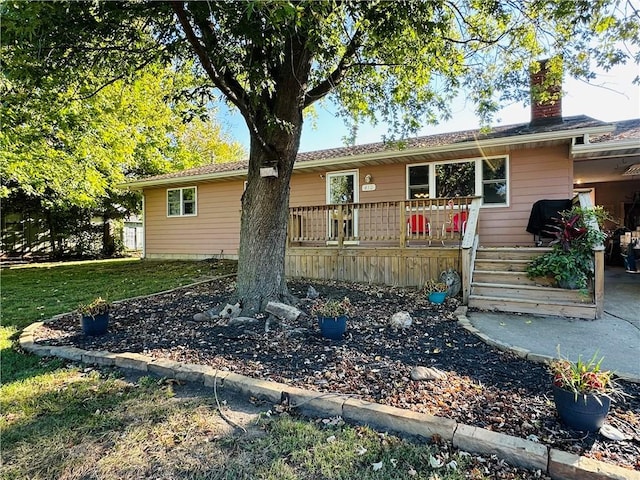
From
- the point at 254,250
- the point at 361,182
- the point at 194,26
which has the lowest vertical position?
the point at 254,250

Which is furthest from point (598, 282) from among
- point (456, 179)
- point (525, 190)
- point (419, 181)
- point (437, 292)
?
point (419, 181)

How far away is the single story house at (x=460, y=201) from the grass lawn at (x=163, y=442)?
396 cm

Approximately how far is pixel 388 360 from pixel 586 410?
1606 mm

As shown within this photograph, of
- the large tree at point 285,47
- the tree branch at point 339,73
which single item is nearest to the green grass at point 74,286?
the large tree at point 285,47

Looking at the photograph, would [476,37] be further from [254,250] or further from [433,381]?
[433,381]

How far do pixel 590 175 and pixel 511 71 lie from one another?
5.66 m

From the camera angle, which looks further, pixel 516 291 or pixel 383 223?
pixel 383 223

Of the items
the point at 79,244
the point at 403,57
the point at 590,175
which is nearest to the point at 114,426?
the point at 403,57

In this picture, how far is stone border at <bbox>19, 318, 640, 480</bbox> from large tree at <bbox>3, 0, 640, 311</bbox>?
181 cm

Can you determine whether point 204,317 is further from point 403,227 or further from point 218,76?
point 403,227

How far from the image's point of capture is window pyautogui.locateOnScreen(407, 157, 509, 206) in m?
8.26

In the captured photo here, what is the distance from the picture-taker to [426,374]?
9.87 ft

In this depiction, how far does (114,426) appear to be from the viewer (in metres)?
2.38

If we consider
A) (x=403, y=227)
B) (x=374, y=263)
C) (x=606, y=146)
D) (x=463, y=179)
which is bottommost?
(x=374, y=263)
